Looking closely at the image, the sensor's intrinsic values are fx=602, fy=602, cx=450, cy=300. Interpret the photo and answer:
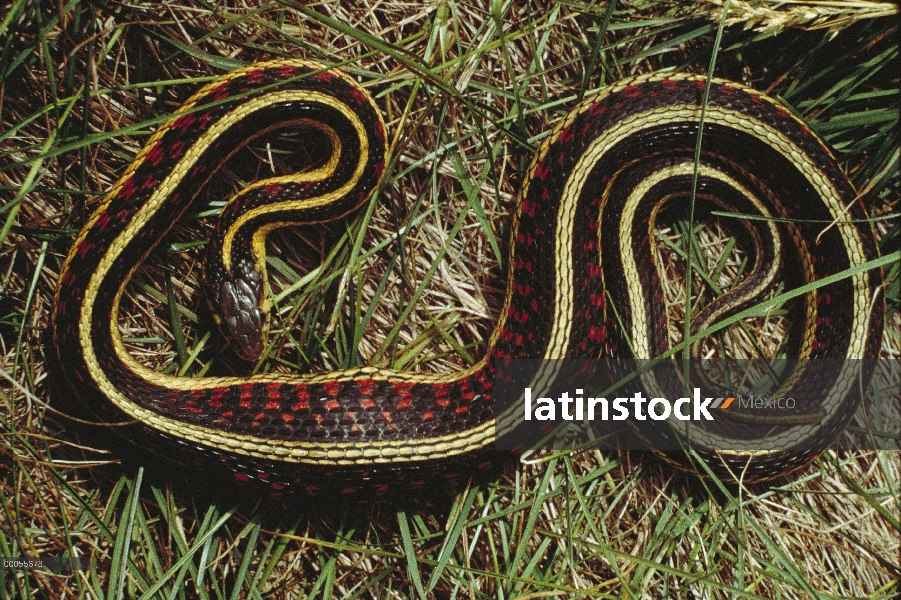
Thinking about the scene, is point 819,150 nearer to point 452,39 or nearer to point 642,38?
point 642,38

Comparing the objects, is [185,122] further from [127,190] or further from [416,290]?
[416,290]

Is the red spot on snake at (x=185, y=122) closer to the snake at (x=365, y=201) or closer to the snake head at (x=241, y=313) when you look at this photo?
the snake at (x=365, y=201)

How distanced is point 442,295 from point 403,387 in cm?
47

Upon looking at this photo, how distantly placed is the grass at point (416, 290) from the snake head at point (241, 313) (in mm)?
131

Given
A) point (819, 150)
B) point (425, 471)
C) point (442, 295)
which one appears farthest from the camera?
point (442, 295)

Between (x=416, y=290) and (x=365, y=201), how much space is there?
40 cm

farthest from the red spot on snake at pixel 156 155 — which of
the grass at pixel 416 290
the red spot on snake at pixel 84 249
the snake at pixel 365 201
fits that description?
the red spot on snake at pixel 84 249

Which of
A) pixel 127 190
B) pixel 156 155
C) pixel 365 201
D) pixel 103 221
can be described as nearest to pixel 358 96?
pixel 365 201

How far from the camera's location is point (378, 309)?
2.40 metres

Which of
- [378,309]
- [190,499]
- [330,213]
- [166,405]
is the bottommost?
[190,499]

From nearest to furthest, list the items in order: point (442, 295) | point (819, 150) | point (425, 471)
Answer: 1. point (425, 471)
2. point (819, 150)
3. point (442, 295)

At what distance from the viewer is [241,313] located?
217 cm

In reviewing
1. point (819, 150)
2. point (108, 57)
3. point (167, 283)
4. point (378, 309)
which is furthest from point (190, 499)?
point (819, 150)

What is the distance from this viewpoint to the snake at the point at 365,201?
200 cm
